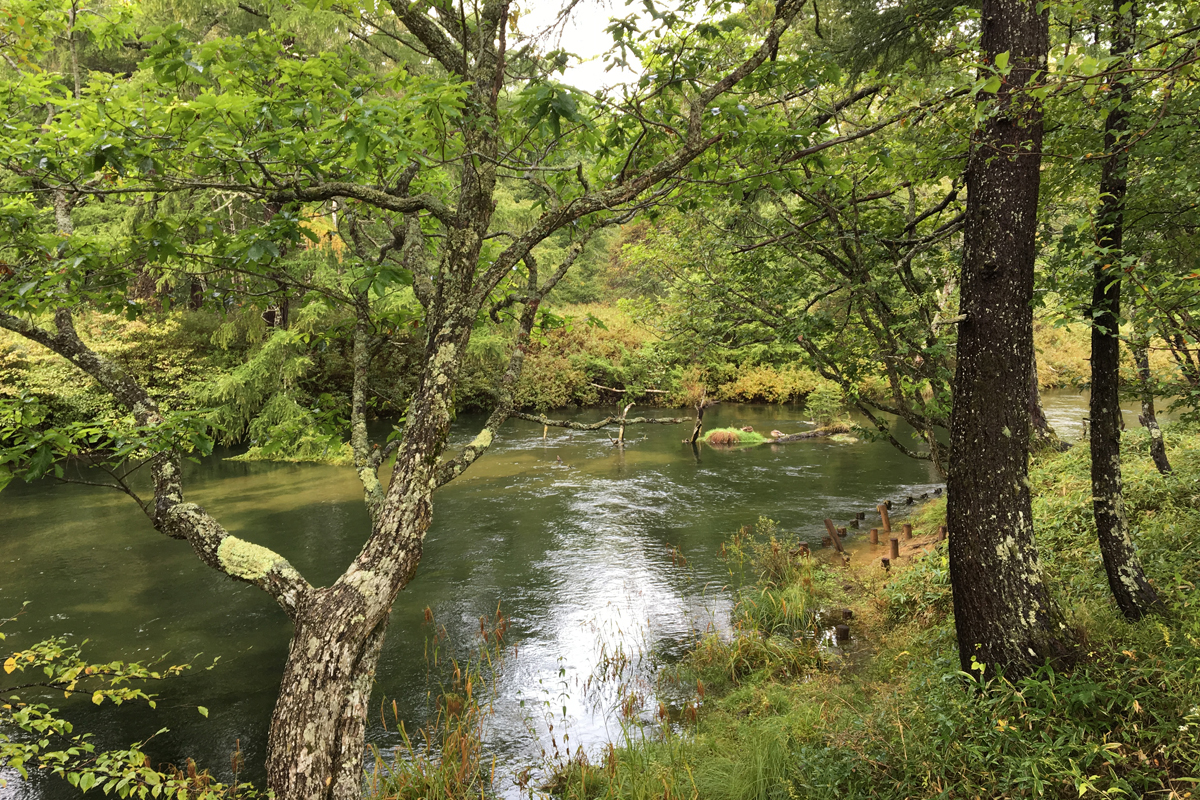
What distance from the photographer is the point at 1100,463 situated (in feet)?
Answer: 14.1

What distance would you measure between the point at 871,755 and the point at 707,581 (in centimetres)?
472

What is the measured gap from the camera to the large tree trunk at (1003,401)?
145 inches

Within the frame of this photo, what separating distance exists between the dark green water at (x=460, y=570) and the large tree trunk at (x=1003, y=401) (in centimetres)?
321

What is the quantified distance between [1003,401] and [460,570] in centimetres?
739

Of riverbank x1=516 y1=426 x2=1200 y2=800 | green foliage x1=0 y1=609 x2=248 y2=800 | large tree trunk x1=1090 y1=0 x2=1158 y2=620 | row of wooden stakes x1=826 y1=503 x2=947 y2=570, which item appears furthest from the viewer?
row of wooden stakes x1=826 y1=503 x2=947 y2=570

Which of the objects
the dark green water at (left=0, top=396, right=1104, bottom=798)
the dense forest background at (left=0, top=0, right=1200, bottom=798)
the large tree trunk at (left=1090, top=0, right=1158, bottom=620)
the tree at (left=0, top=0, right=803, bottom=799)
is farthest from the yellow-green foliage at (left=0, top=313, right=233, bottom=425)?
the large tree trunk at (left=1090, top=0, right=1158, bottom=620)

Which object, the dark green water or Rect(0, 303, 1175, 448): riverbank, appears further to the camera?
Rect(0, 303, 1175, 448): riverbank

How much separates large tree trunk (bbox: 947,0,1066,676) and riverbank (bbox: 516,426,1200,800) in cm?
27

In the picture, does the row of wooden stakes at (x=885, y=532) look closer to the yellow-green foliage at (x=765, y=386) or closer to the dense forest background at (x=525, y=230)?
the dense forest background at (x=525, y=230)

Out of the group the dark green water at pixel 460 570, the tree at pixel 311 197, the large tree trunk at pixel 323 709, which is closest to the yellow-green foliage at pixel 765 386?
the dark green water at pixel 460 570

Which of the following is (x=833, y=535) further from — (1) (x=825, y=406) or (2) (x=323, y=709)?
(1) (x=825, y=406)

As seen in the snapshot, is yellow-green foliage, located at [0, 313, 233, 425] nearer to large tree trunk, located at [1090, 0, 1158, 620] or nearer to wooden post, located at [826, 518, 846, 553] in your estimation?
wooden post, located at [826, 518, 846, 553]

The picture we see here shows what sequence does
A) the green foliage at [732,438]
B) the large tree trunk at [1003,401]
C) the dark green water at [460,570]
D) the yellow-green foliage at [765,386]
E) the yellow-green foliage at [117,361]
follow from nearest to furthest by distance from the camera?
the large tree trunk at [1003,401] → the dark green water at [460,570] → the yellow-green foliage at [117,361] → the green foliage at [732,438] → the yellow-green foliage at [765,386]

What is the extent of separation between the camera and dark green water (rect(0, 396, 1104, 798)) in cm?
602
